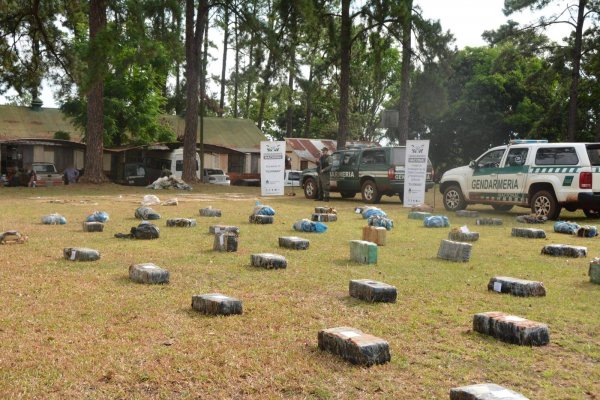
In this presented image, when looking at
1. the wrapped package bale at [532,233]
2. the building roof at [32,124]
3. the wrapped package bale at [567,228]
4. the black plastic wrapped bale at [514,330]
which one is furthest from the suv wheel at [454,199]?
the building roof at [32,124]

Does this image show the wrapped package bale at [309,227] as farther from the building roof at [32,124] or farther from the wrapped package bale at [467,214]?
the building roof at [32,124]

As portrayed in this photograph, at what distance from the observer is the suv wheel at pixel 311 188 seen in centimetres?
2334

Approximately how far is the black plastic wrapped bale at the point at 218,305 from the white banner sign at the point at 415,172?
1415 centimetres

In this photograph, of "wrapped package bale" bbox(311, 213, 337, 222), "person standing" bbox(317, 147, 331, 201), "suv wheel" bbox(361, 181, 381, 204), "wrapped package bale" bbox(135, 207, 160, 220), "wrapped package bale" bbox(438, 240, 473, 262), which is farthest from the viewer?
"person standing" bbox(317, 147, 331, 201)

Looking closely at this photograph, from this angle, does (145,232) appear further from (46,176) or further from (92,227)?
(46,176)

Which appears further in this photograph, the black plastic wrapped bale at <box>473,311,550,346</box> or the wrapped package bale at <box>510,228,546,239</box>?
the wrapped package bale at <box>510,228,546,239</box>

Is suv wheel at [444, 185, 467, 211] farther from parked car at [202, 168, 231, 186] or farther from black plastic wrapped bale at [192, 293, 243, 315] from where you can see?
parked car at [202, 168, 231, 186]

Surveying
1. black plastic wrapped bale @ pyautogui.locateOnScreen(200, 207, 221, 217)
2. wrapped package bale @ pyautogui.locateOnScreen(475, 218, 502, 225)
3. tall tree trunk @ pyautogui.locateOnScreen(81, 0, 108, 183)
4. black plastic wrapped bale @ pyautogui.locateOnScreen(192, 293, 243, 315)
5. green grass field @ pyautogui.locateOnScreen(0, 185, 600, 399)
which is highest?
tall tree trunk @ pyautogui.locateOnScreen(81, 0, 108, 183)

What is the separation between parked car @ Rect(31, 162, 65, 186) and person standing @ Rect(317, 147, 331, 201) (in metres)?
15.9

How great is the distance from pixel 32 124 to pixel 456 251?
42.4 m

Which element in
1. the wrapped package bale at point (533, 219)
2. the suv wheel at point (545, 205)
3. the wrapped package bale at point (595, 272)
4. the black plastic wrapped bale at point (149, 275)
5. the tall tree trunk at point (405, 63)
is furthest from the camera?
the tall tree trunk at point (405, 63)

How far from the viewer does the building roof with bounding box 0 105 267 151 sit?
4306cm

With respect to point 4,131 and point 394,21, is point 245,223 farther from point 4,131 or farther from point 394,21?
point 4,131

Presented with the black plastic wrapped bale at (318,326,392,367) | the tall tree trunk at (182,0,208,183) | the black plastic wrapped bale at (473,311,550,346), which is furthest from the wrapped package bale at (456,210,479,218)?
the tall tree trunk at (182,0,208,183)
